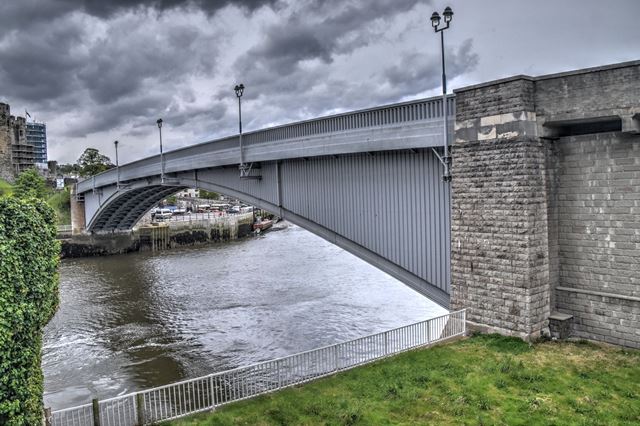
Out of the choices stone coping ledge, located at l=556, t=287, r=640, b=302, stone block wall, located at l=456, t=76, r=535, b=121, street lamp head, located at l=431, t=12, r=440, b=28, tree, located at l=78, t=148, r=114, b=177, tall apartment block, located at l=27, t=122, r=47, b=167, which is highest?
tall apartment block, located at l=27, t=122, r=47, b=167

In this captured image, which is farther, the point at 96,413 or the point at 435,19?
the point at 435,19

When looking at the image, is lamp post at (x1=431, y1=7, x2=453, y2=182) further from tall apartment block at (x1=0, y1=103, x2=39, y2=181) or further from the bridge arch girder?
tall apartment block at (x1=0, y1=103, x2=39, y2=181)

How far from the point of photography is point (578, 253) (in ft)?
41.5

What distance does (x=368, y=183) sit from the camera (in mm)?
16781

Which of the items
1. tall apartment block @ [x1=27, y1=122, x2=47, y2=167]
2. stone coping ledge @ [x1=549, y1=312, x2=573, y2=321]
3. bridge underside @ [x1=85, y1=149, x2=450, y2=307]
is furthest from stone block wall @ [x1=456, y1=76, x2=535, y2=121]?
tall apartment block @ [x1=27, y1=122, x2=47, y2=167]

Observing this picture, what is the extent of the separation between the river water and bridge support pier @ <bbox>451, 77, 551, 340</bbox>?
351 inches

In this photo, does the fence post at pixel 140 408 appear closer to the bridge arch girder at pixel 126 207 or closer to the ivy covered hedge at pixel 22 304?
the ivy covered hedge at pixel 22 304

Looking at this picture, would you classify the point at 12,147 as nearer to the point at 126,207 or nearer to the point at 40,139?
the point at 126,207

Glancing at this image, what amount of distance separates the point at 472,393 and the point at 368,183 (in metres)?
8.36

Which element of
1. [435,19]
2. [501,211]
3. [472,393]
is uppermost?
[435,19]

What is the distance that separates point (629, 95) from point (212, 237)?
50000mm

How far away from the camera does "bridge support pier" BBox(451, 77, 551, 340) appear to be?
1225cm

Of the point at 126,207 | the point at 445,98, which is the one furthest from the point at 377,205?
the point at 126,207

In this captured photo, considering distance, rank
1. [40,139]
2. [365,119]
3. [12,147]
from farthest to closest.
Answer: [40,139] → [12,147] → [365,119]
